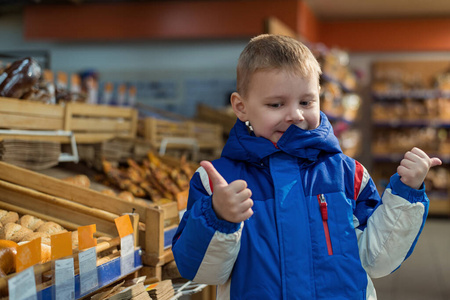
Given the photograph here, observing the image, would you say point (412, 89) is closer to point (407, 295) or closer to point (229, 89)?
point (229, 89)

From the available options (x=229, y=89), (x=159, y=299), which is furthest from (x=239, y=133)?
(x=229, y=89)

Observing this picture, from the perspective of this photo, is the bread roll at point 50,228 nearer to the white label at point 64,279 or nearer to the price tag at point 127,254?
the price tag at point 127,254

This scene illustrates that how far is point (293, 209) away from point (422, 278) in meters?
3.77

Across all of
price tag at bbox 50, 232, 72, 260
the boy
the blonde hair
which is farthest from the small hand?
price tag at bbox 50, 232, 72, 260

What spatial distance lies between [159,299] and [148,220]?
0.35 meters

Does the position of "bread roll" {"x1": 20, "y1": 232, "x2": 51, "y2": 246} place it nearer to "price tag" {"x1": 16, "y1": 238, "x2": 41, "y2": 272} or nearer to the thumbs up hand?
"price tag" {"x1": 16, "y1": 238, "x2": 41, "y2": 272}

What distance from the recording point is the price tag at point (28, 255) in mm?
1327

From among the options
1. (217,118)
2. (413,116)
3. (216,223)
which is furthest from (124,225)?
(413,116)

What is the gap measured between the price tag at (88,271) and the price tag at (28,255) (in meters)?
0.16

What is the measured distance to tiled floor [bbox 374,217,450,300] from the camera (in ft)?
13.2

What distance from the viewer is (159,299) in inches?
67.4

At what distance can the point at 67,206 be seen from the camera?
1929mm

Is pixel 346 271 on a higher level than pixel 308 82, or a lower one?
lower

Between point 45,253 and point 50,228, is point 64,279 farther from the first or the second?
point 50,228
